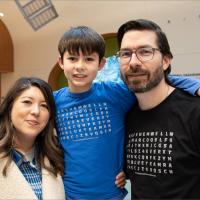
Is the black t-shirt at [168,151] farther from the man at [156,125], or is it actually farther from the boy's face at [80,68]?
the boy's face at [80,68]

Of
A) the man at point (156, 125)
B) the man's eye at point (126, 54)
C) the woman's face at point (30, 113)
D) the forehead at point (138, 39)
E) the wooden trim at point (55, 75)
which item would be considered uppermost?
the forehead at point (138, 39)

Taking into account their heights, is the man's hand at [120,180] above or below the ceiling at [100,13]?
below

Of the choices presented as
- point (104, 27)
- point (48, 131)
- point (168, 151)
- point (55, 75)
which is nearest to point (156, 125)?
point (168, 151)

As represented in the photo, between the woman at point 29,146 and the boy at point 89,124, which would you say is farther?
the boy at point 89,124

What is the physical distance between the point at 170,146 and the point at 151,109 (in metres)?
0.19

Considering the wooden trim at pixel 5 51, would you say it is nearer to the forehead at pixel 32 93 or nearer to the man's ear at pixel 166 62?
the forehead at pixel 32 93

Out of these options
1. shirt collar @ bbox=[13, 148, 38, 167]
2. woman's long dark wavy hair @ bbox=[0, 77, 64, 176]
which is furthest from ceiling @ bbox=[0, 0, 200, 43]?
shirt collar @ bbox=[13, 148, 38, 167]

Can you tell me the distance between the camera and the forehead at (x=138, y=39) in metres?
1.26

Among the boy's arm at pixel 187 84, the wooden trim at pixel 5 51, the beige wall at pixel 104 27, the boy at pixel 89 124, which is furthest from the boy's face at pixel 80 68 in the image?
the wooden trim at pixel 5 51

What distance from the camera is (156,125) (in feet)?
4.03

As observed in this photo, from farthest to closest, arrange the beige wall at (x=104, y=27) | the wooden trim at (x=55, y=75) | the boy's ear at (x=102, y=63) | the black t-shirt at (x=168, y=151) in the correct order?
1. the wooden trim at (x=55, y=75)
2. the beige wall at (x=104, y=27)
3. the boy's ear at (x=102, y=63)
4. the black t-shirt at (x=168, y=151)

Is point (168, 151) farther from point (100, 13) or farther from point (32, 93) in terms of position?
point (100, 13)

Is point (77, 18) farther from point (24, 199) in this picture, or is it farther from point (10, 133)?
point (24, 199)

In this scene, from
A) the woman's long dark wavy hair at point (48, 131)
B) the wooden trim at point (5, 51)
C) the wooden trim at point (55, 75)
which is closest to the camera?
the woman's long dark wavy hair at point (48, 131)
